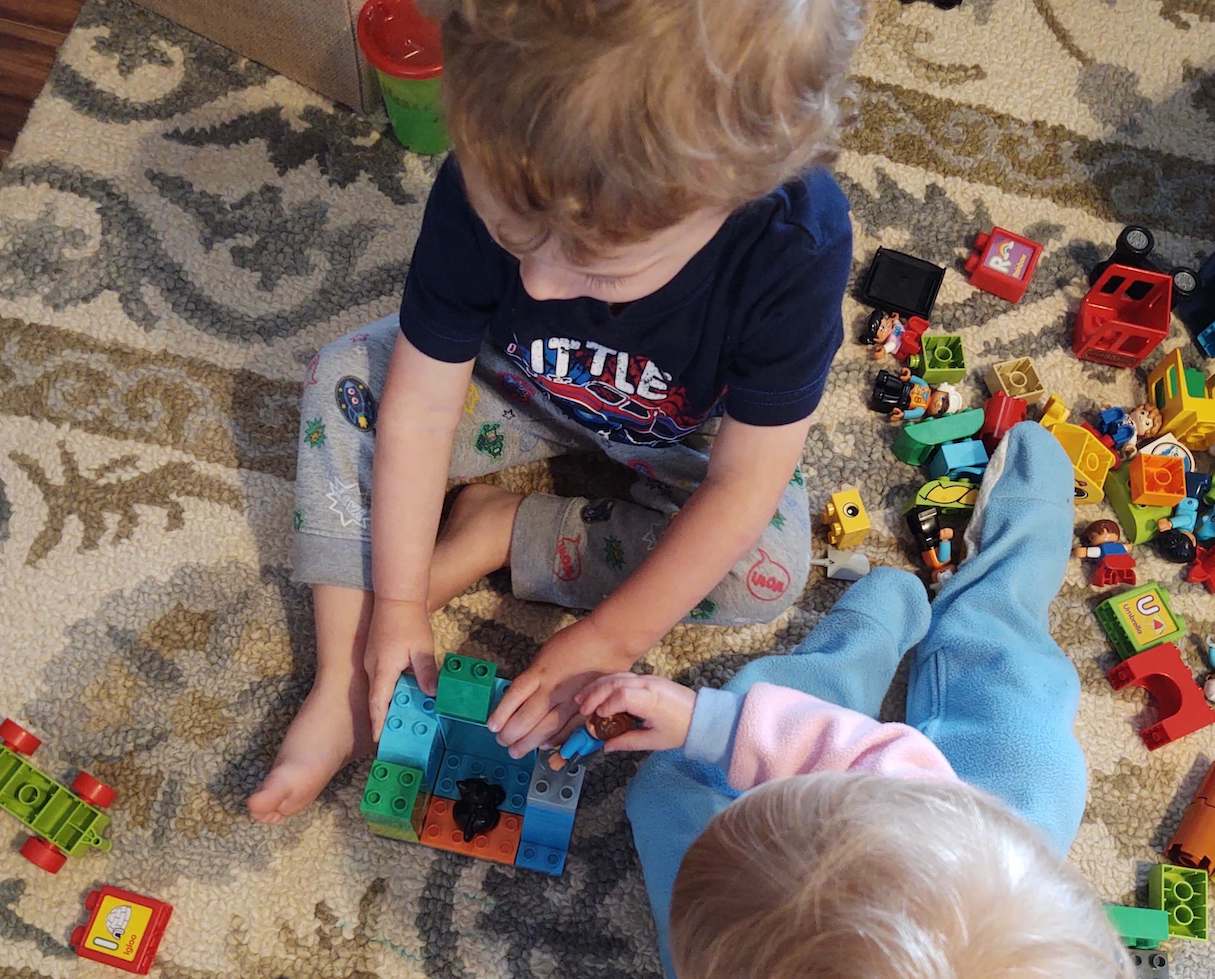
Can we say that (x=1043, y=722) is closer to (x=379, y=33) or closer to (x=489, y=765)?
(x=489, y=765)

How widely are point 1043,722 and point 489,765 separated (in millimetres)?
420

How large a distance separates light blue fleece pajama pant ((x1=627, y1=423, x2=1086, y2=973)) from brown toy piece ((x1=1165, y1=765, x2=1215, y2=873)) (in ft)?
0.37

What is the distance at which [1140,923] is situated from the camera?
2.65 feet

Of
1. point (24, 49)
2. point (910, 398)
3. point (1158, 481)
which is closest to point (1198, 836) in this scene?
point (1158, 481)

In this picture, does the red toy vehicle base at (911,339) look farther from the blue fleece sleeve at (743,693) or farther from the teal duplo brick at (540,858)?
the teal duplo brick at (540,858)

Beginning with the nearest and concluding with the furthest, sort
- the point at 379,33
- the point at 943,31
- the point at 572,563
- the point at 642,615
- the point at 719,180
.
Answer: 1. the point at 719,180
2. the point at 642,615
3. the point at 572,563
4. the point at 379,33
5. the point at 943,31

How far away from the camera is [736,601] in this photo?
84 cm

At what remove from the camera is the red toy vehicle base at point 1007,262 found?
3.33ft

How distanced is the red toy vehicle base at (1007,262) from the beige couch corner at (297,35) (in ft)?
2.02

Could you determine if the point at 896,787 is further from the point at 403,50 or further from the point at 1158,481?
the point at 403,50

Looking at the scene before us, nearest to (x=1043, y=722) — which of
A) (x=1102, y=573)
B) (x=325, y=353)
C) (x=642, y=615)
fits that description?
(x=1102, y=573)

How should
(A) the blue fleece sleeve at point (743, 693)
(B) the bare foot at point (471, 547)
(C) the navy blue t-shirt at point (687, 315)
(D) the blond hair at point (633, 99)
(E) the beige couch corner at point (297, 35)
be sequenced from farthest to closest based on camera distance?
(E) the beige couch corner at point (297, 35) → (B) the bare foot at point (471, 547) → (A) the blue fleece sleeve at point (743, 693) → (C) the navy blue t-shirt at point (687, 315) → (D) the blond hair at point (633, 99)

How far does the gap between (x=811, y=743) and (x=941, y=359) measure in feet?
1.45

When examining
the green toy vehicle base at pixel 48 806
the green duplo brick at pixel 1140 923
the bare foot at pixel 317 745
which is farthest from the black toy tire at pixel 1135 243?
the green toy vehicle base at pixel 48 806
